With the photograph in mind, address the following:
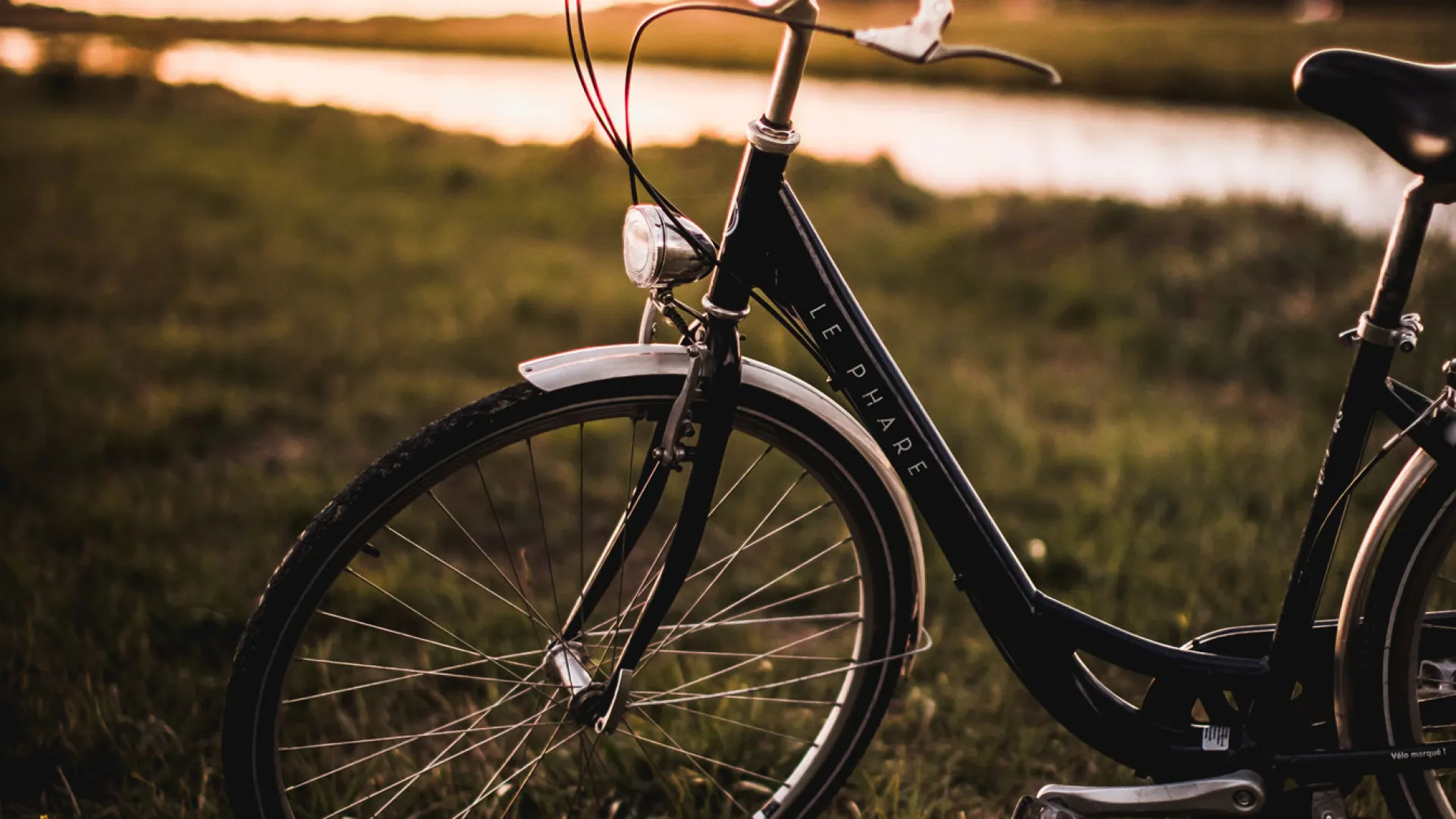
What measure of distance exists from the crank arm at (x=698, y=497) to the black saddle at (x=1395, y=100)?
969 mm

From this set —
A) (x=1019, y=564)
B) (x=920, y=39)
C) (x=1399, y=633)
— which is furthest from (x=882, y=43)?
(x=1399, y=633)

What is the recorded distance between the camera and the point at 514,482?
3734 mm

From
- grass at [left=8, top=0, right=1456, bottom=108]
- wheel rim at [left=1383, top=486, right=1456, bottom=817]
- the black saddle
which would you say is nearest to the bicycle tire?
wheel rim at [left=1383, top=486, right=1456, bottom=817]

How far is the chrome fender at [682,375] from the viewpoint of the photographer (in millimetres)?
1604

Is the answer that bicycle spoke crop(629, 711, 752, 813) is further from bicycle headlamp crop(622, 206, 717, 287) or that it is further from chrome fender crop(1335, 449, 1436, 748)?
chrome fender crop(1335, 449, 1436, 748)

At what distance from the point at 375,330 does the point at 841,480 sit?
13.0ft

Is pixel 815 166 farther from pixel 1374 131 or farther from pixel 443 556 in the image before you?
pixel 1374 131

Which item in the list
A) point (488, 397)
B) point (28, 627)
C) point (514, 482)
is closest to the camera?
point (488, 397)

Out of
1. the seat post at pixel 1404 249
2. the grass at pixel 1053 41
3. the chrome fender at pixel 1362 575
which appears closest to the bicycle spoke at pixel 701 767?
the chrome fender at pixel 1362 575

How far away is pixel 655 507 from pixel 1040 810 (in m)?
0.88

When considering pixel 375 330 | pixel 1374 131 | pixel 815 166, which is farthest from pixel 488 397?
pixel 815 166

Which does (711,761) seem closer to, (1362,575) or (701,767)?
(701,767)

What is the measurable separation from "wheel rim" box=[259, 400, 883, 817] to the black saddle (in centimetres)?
98

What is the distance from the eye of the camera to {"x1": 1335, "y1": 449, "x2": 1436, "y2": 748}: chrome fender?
1636 mm
